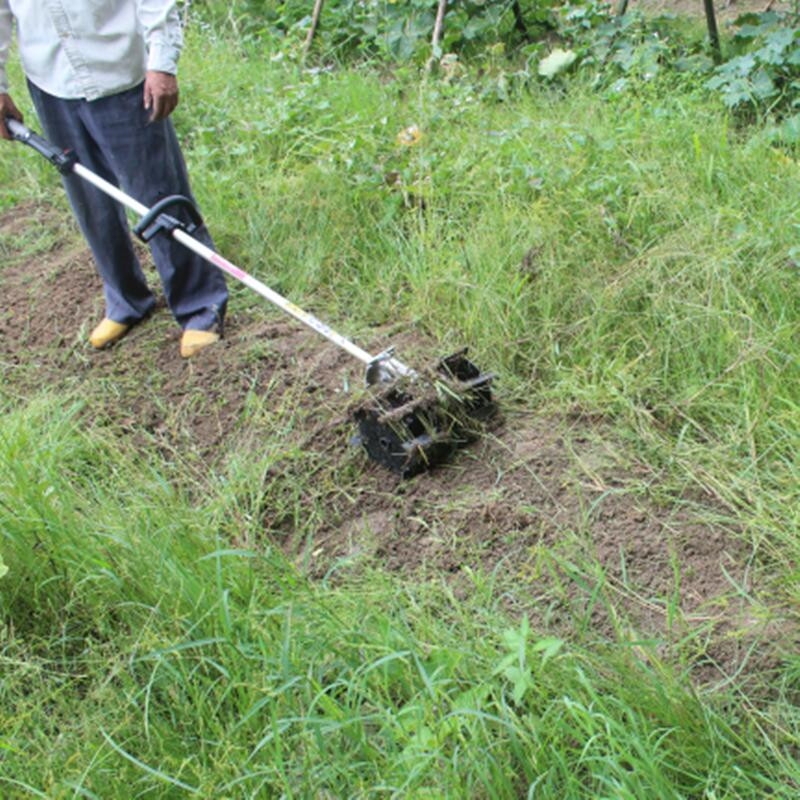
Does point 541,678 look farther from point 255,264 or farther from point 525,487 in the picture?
point 255,264

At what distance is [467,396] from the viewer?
3018 mm

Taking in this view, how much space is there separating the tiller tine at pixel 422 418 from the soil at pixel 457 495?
2.4 inches

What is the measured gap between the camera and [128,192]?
151 inches

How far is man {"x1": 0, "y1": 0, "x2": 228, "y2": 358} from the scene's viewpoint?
356cm

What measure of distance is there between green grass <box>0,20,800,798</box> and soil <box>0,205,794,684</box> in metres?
0.05

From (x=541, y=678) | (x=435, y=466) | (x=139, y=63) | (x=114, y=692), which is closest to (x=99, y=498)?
(x=114, y=692)

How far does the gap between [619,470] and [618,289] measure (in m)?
0.80

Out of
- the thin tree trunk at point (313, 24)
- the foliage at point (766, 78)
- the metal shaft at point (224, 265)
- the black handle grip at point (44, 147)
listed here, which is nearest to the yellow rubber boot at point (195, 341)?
the metal shaft at point (224, 265)

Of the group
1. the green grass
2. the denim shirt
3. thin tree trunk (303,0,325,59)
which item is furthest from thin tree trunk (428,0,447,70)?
the denim shirt

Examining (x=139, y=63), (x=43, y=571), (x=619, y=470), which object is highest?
(x=139, y=63)

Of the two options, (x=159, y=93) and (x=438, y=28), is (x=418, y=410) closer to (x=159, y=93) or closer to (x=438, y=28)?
(x=159, y=93)

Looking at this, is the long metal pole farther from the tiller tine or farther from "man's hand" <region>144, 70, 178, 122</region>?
"man's hand" <region>144, 70, 178, 122</region>

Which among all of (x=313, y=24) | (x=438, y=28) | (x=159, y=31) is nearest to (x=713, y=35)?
(x=438, y=28)

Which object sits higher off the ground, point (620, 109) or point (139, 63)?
point (139, 63)
